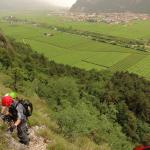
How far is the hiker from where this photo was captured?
12203mm

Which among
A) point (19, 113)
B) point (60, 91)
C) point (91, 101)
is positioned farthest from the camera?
point (91, 101)

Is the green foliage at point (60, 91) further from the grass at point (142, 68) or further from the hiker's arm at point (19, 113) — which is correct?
the grass at point (142, 68)

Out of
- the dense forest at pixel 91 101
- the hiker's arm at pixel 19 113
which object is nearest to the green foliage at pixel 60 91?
the dense forest at pixel 91 101

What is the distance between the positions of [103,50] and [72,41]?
72.2 feet

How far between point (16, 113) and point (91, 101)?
30.5 meters

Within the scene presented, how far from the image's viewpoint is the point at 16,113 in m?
12.6

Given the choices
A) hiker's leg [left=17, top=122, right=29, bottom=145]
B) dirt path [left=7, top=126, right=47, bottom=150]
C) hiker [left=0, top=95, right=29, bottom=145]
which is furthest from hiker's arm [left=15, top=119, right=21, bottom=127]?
dirt path [left=7, top=126, right=47, bottom=150]

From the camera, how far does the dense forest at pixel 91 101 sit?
21.3m

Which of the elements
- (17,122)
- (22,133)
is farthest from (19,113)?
(22,133)

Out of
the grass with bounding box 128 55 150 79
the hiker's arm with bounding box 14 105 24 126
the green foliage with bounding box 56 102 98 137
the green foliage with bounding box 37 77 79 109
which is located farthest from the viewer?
the grass with bounding box 128 55 150 79

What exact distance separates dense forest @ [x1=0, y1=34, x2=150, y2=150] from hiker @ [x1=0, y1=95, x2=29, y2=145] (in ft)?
12.8

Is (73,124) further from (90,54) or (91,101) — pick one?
(90,54)

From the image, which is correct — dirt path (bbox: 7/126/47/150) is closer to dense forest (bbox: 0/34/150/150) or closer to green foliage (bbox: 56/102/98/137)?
dense forest (bbox: 0/34/150/150)

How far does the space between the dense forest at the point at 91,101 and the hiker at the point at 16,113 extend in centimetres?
391
